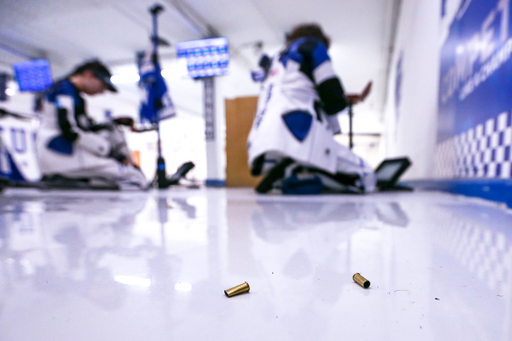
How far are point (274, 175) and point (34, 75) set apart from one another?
5.13 metres

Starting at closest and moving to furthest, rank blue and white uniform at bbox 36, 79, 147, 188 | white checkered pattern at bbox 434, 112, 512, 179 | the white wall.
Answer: white checkered pattern at bbox 434, 112, 512, 179 → the white wall → blue and white uniform at bbox 36, 79, 147, 188

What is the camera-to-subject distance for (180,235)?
0.56 meters

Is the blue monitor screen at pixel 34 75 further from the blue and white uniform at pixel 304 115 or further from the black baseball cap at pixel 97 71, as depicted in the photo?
the blue and white uniform at pixel 304 115

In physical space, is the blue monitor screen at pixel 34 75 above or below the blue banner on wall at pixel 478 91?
above

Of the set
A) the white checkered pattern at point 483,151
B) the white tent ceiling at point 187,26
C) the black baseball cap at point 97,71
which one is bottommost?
the white checkered pattern at point 483,151

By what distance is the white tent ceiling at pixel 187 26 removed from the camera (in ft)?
11.4

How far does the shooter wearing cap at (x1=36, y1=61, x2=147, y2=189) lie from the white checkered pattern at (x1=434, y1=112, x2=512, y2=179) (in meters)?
2.19

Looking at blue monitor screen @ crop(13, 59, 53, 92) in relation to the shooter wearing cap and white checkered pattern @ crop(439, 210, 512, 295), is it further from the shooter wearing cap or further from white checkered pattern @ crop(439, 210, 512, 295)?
white checkered pattern @ crop(439, 210, 512, 295)

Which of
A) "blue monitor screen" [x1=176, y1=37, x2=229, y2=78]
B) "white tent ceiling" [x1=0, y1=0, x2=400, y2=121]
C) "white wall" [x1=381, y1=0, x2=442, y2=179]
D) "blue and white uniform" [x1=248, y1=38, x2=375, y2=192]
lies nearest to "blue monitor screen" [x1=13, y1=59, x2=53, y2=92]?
"white tent ceiling" [x1=0, y1=0, x2=400, y2=121]

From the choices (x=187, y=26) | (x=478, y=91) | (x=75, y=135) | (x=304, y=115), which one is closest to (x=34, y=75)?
(x=187, y=26)

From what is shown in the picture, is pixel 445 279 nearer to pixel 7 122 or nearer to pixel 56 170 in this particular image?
pixel 56 170

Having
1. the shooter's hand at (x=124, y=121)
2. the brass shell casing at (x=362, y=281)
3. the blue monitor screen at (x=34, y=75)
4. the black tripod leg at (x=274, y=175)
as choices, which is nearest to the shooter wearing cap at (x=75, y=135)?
the shooter's hand at (x=124, y=121)

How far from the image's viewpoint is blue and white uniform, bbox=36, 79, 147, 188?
2.07 meters

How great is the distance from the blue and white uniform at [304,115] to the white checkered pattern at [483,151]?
1.35 ft
